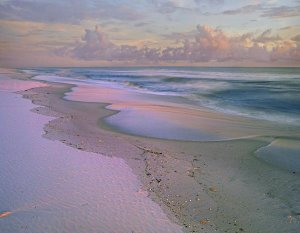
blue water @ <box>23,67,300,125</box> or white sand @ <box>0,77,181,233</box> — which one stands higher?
white sand @ <box>0,77,181,233</box>

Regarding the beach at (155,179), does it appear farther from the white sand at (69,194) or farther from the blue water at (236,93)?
the blue water at (236,93)

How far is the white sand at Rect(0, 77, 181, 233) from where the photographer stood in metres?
4.54

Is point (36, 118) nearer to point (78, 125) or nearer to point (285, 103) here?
point (78, 125)

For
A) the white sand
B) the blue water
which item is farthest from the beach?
the blue water

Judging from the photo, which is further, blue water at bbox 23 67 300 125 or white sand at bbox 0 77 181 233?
blue water at bbox 23 67 300 125

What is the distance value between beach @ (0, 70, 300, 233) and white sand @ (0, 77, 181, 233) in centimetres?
2

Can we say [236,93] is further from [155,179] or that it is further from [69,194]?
[69,194]

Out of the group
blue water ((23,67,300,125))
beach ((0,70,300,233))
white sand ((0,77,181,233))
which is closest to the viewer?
white sand ((0,77,181,233))

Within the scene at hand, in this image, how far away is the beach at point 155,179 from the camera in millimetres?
4766

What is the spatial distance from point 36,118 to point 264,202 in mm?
8705

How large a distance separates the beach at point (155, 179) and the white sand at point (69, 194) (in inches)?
0.6

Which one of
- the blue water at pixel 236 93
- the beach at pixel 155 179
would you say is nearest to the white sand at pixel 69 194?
the beach at pixel 155 179

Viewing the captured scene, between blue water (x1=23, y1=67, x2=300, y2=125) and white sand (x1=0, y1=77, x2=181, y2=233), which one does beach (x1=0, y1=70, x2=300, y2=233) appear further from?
blue water (x1=23, y1=67, x2=300, y2=125)

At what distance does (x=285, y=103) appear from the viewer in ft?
72.6
